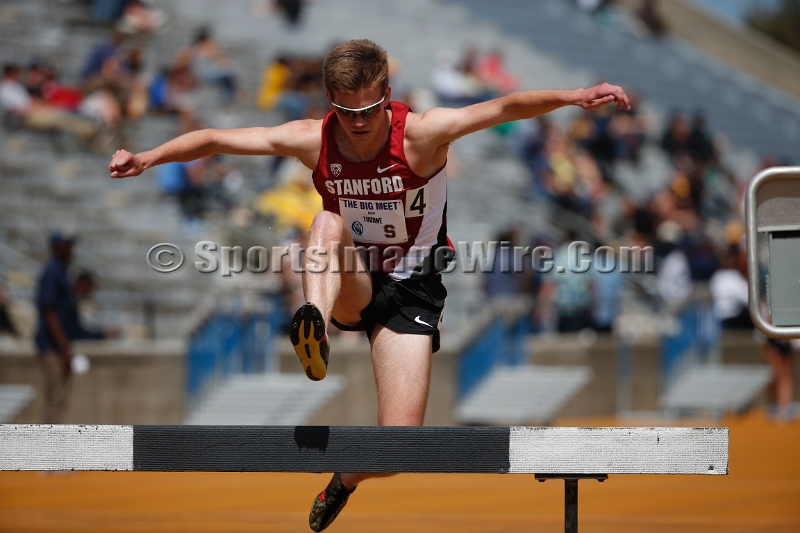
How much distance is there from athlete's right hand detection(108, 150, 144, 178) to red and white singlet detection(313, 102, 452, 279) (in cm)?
78

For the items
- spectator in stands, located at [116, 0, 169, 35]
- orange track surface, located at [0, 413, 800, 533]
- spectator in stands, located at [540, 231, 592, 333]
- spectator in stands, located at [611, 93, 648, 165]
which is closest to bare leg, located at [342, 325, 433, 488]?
orange track surface, located at [0, 413, 800, 533]

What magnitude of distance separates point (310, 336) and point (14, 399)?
23.1ft

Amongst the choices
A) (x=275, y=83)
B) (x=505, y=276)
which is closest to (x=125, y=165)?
(x=505, y=276)

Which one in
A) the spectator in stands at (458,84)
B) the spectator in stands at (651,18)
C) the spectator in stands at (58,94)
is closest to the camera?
the spectator in stands at (58,94)

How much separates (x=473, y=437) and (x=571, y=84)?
1980cm

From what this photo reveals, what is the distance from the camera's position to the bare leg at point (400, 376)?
4.82 metres

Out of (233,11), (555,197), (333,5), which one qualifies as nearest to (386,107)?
(555,197)

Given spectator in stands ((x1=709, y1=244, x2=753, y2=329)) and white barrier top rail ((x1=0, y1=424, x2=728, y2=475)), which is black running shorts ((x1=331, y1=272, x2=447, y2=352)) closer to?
white barrier top rail ((x1=0, y1=424, x2=728, y2=475))

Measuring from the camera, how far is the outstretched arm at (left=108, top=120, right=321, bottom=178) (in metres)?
4.71

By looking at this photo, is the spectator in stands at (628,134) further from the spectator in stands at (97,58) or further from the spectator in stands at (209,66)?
the spectator in stands at (97,58)

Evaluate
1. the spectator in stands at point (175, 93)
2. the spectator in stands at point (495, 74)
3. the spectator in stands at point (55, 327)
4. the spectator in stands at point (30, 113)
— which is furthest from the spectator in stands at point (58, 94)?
the spectator in stands at point (495, 74)

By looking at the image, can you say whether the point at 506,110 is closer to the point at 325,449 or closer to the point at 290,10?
the point at 325,449

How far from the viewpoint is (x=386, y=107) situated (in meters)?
4.83

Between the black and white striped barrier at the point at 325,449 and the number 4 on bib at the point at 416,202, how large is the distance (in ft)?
4.28
